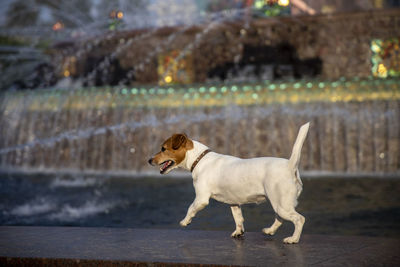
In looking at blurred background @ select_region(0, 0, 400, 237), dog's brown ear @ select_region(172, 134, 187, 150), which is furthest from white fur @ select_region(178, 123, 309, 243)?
blurred background @ select_region(0, 0, 400, 237)

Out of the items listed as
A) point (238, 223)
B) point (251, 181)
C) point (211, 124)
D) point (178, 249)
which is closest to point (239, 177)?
point (251, 181)

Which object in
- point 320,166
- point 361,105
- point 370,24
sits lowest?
point 320,166

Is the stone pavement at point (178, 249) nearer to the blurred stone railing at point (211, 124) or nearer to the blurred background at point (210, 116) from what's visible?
the blurred background at point (210, 116)

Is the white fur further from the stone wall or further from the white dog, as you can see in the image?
the stone wall

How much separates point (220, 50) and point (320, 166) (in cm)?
497

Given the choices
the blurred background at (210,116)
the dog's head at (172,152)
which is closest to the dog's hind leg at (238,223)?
the dog's head at (172,152)

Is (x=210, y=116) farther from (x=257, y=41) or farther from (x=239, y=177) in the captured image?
(x=239, y=177)

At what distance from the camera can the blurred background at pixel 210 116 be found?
834 centimetres

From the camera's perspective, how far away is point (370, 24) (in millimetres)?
14523

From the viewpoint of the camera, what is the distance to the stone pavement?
13.1 feet

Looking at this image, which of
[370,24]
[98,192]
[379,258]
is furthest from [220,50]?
[379,258]

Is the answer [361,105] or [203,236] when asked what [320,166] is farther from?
[203,236]

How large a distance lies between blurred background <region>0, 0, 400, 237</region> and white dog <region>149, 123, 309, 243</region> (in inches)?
85.7

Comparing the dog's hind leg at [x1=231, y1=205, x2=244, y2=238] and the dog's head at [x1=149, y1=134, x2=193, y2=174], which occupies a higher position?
the dog's head at [x1=149, y1=134, x2=193, y2=174]
